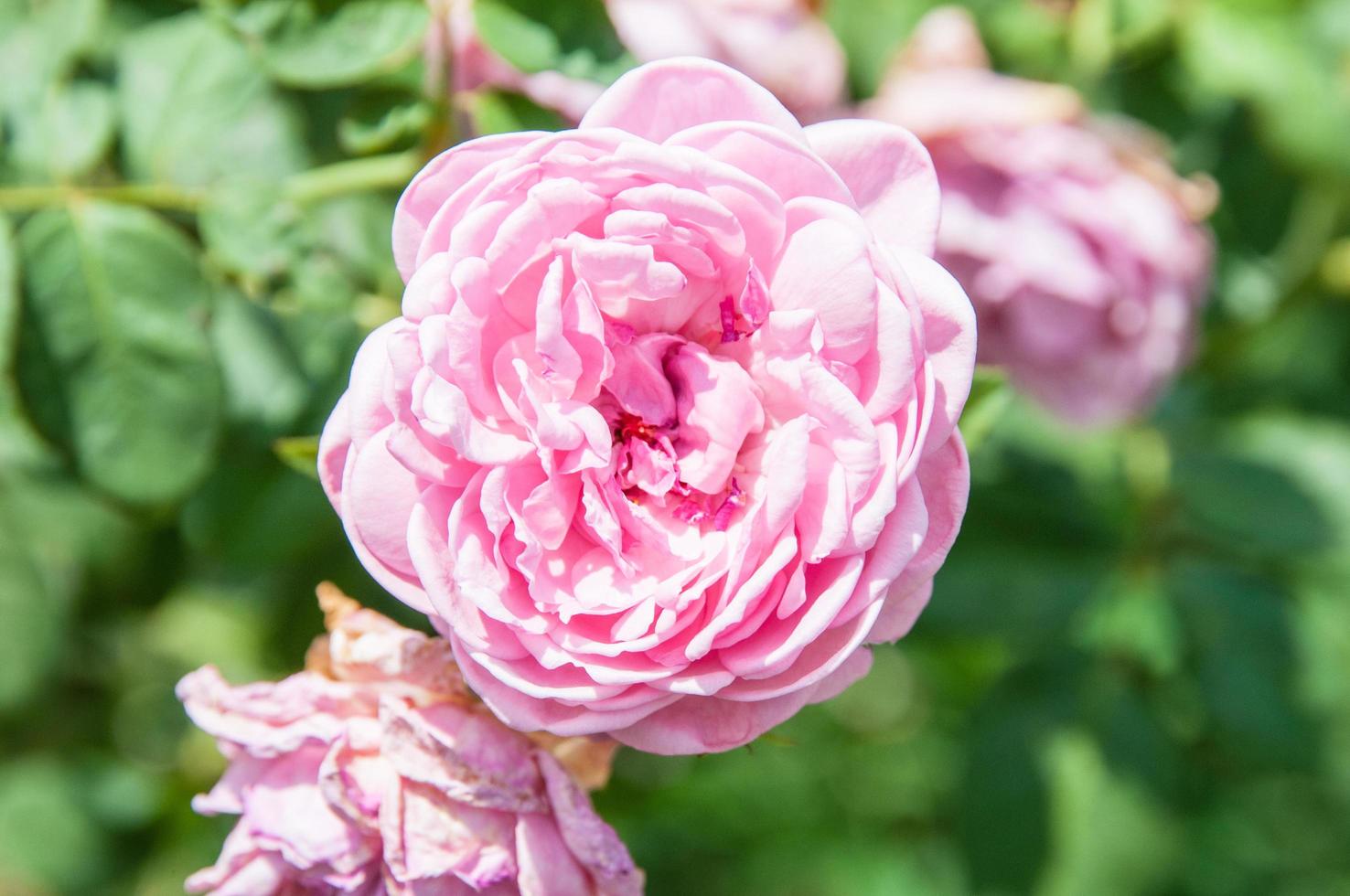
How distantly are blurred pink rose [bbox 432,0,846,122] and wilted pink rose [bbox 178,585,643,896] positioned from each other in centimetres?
64

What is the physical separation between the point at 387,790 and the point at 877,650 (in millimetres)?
1885

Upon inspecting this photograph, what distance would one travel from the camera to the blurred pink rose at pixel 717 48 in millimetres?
1422

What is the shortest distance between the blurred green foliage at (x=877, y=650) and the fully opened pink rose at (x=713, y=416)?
17cm

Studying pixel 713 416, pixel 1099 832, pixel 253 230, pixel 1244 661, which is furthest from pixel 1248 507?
pixel 253 230

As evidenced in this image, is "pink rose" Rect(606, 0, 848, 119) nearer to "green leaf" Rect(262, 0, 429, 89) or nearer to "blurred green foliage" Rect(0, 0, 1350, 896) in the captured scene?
"blurred green foliage" Rect(0, 0, 1350, 896)

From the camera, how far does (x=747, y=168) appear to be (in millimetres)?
966

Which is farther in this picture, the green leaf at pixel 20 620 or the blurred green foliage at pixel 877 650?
the green leaf at pixel 20 620

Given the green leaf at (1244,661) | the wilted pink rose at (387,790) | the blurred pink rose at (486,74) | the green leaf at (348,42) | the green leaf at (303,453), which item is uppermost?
the green leaf at (348,42)

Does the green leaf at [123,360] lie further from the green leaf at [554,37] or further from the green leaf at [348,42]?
the green leaf at [554,37]

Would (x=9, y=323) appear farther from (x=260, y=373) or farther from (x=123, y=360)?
(x=260, y=373)

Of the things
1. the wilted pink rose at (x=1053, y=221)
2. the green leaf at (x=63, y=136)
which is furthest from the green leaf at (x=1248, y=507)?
the green leaf at (x=63, y=136)

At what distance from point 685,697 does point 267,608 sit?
4.13 ft

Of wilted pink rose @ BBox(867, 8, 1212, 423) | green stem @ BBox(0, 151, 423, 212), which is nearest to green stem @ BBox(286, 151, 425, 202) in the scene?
green stem @ BBox(0, 151, 423, 212)

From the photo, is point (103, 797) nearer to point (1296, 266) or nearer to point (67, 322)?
point (67, 322)
